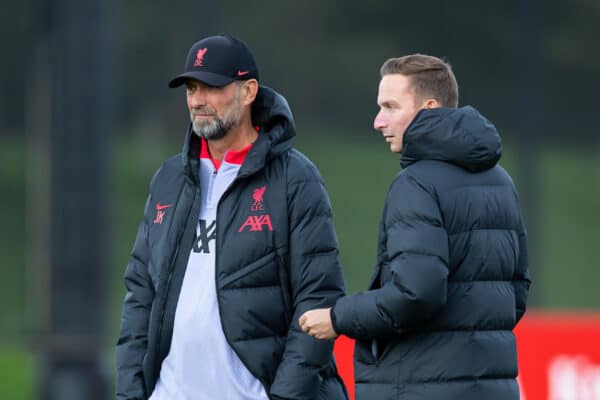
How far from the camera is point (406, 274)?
11.6ft

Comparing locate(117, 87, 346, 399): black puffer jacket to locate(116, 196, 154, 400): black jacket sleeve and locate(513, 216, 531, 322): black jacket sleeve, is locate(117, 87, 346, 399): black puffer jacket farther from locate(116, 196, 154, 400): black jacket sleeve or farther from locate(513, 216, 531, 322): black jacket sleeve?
locate(513, 216, 531, 322): black jacket sleeve

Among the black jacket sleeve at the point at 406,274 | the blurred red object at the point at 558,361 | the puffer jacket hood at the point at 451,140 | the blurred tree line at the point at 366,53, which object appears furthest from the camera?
the blurred tree line at the point at 366,53

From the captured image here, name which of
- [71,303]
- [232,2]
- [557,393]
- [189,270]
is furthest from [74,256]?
[232,2]

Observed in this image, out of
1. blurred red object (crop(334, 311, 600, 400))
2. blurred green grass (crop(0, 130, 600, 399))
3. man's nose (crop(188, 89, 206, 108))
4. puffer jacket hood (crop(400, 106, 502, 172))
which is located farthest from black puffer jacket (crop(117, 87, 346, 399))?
blurred green grass (crop(0, 130, 600, 399))

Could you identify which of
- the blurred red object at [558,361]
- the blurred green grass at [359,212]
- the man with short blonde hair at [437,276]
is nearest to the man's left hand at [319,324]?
the man with short blonde hair at [437,276]

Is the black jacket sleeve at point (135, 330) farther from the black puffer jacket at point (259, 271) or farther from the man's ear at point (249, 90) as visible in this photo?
the man's ear at point (249, 90)

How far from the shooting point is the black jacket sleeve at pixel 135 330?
412 cm

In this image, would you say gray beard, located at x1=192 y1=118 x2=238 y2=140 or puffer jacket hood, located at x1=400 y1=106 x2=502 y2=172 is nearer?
puffer jacket hood, located at x1=400 y1=106 x2=502 y2=172

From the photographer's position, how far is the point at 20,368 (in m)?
10.8

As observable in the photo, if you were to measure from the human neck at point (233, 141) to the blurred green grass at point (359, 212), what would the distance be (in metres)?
6.67

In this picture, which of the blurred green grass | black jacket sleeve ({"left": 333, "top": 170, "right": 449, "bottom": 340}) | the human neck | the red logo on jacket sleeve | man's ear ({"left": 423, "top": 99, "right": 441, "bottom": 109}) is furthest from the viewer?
the blurred green grass

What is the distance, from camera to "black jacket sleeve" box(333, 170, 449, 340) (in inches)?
139

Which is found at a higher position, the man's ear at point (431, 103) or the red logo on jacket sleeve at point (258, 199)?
the man's ear at point (431, 103)

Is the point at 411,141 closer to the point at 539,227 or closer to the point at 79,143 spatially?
the point at 79,143
